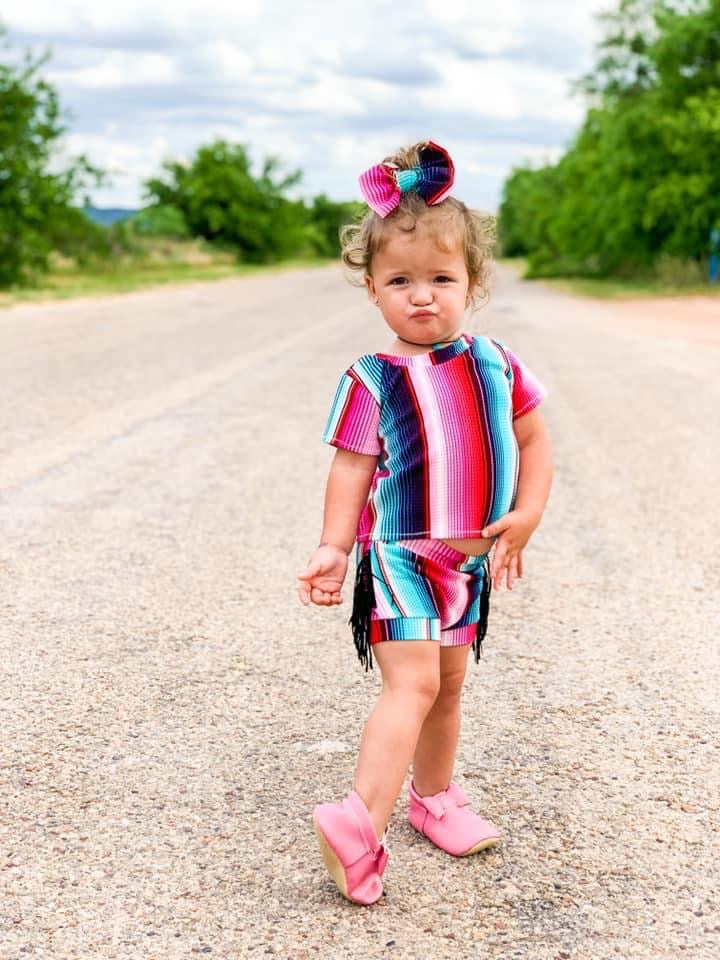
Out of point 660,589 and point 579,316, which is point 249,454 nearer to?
point 660,589

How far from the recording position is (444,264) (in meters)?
2.35

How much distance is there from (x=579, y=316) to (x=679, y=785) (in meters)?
19.2

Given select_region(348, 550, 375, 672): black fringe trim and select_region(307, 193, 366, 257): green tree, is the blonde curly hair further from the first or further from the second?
select_region(307, 193, 366, 257): green tree

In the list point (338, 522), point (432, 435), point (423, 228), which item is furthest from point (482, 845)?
point (423, 228)

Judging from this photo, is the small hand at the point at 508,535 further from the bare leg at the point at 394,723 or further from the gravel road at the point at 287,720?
the gravel road at the point at 287,720

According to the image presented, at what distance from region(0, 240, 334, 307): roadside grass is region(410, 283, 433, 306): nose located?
20.6 m

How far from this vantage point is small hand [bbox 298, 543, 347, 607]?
2.36m

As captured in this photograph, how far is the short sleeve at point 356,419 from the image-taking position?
2.37 m

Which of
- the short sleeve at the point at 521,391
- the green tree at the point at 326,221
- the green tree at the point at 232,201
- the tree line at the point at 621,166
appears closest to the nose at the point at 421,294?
the short sleeve at the point at 521,391

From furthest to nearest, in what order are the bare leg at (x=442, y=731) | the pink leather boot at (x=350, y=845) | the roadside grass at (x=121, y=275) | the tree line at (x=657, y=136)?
1. the tree line at (x=657, y=136)
2. the roadside grass at (x=121, y=275)
3. the bare leg at (x=442, y=731)
4. the pink leather boot at (x=350, y=845)

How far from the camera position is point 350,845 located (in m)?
2.26

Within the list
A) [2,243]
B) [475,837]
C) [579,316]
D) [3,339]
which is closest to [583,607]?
[475,837]

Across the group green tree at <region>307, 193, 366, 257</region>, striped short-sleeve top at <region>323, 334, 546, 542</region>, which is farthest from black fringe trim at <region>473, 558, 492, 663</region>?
green tree at <region>307, 193, 366, 257</region>

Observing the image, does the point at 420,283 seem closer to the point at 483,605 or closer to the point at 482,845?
the point at 483,605
